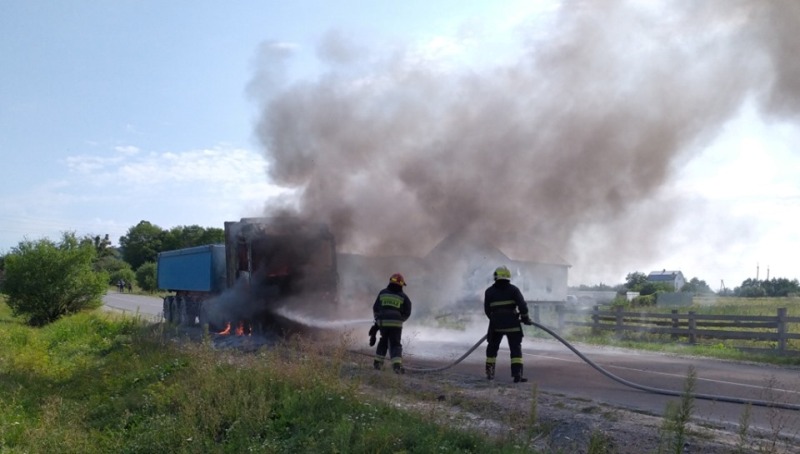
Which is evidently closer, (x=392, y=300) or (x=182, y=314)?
(x=392, y=300)

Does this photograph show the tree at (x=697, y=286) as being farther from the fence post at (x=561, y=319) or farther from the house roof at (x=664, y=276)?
the fence post at (x=561, y=319)

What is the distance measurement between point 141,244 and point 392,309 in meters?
86.9

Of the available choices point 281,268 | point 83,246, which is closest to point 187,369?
point 281,268

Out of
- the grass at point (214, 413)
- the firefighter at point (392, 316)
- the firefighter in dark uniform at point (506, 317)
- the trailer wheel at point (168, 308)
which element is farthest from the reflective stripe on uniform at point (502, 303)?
the trailer wheel at point (168, 308)

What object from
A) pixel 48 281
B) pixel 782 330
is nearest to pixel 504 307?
pixel 782 330

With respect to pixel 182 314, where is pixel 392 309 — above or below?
above

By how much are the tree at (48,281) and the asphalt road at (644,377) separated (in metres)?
14.1

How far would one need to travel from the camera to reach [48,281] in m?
25.8

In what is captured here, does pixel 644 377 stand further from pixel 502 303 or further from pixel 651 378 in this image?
pixel 502 303

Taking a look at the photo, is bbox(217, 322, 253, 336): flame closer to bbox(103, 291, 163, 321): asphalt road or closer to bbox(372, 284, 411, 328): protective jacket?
bbox(372, 284, 411, 328): protective jacket

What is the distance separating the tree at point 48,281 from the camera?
25.5 meters

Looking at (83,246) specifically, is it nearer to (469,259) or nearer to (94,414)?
(469,259)

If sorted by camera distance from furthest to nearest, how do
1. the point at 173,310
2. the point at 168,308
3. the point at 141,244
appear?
1. the point at 141,244
2. the point at 168,308
3. the point at 173,310

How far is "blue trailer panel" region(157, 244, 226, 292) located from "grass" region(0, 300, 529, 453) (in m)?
8.65
